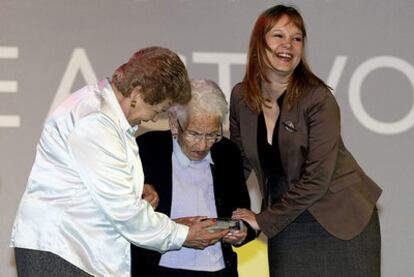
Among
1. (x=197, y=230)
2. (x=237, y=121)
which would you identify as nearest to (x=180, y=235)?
(x=197, y=230)

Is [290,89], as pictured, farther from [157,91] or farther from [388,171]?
[388,171]

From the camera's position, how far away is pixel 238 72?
4.70 metres

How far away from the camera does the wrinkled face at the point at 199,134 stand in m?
3.13

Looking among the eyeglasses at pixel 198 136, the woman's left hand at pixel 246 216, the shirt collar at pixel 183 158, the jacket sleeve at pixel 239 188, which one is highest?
the eyeglasses at pixel 198 136

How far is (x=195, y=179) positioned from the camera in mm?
3232

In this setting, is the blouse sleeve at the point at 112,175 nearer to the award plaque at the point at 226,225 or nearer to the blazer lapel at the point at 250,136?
the award plaque at the point at 226,225

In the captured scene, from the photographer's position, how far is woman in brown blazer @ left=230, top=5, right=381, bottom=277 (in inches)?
125

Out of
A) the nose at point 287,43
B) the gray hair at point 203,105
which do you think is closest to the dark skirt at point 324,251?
the gray hair at point 203,105

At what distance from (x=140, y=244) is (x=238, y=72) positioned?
2.18 meters

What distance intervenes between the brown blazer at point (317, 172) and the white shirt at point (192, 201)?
0.64ft

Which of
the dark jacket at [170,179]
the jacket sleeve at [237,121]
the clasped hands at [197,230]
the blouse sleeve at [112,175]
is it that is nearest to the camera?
the blouse sleeve at [112,175]

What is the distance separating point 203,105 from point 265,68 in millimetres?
305

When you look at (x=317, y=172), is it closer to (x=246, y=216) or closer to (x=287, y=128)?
(x=287, y=128)

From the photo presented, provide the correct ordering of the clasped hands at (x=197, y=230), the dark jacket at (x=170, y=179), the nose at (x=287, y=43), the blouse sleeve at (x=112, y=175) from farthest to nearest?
the nose at (x=287, y=43) < the dark jacket at (x=170, y=179) < the clasped hands at (x=197, y=230) < the blouse sleeve at (x=112, y=175)
